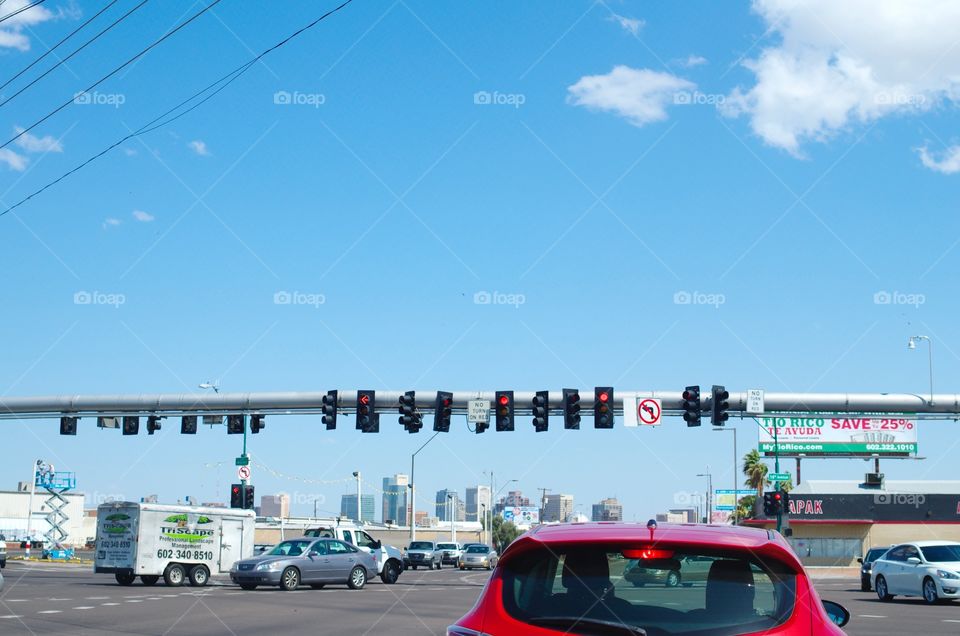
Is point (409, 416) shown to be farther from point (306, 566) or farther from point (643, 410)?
point (306, 566)

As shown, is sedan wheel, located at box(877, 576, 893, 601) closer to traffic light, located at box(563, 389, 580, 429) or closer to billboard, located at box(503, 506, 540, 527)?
traffic light, located at box(563, 389, 580, 429)

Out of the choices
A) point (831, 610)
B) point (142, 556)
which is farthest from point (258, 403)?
point (831, 610)

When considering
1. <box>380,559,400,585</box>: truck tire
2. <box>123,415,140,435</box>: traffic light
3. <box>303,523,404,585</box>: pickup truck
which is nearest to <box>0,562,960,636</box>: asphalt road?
<box>303,523,404,585</box>: pickup truck

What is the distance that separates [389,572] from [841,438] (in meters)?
45.6

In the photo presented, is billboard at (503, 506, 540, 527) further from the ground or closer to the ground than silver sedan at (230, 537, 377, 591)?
closer to the ground

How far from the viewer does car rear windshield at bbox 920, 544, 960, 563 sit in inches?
1036

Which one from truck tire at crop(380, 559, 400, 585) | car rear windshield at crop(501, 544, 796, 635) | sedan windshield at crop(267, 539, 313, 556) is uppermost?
car rear windshield at crop(501, 544, 796, 635)

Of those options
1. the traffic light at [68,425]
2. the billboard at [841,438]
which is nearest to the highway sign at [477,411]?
the traffic light at [68,425]

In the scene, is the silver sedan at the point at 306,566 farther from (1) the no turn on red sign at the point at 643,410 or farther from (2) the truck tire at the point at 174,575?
(1) the no turn on red sign at the point at 643,410

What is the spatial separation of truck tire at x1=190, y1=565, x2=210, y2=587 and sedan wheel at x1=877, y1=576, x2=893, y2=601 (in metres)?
19.6

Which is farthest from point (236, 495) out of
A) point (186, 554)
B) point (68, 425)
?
point (186, 554)

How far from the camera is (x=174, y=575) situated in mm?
32688

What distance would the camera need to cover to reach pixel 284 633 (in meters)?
16.5

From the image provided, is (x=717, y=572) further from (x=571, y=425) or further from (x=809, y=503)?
(x=809, y=503)
